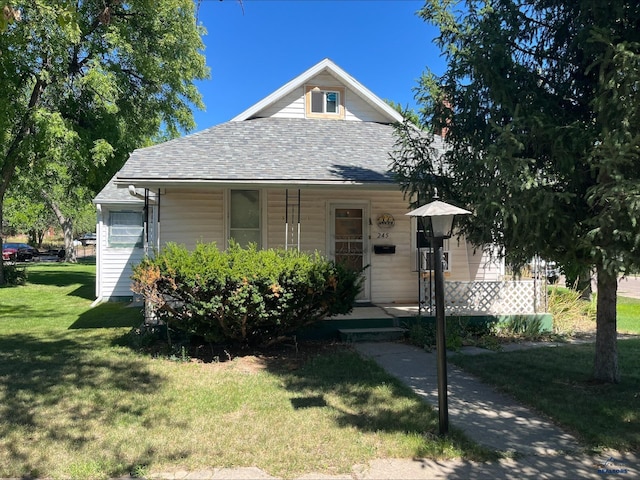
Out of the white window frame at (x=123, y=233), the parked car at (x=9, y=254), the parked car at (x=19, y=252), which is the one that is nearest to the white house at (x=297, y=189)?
the white window frame at (x=123, y=233)

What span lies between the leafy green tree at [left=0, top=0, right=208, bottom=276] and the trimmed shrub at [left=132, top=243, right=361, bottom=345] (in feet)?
32.1

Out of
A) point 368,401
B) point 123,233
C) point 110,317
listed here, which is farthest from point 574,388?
point 123,233

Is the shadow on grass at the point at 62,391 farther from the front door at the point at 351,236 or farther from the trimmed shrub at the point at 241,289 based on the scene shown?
the front door at the point at 351,236

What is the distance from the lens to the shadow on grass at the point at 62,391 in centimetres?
421

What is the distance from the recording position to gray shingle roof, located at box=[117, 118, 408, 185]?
8.39 m

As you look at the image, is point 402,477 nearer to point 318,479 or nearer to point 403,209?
point 318,479

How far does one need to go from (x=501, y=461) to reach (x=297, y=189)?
606 centimetres

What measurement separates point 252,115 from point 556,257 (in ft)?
27.7

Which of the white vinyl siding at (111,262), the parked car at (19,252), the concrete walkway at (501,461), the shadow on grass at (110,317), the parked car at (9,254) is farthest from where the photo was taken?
the parked car at (19,252)

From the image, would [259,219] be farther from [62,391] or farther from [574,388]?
[574,388]

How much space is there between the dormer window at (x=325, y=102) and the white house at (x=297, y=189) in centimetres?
8

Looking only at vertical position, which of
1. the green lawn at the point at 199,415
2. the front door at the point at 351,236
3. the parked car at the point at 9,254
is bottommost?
the green lawn at the point at 199,415

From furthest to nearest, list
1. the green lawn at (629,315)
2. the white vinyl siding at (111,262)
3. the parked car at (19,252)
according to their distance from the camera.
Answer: the parked car at (19,252) → the white vinyl siding at (111,262) → the green lawn at (629,315)

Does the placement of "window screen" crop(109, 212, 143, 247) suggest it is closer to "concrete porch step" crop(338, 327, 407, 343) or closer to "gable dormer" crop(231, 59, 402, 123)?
"gable dormer" crop(231, 59, 402, 123)
